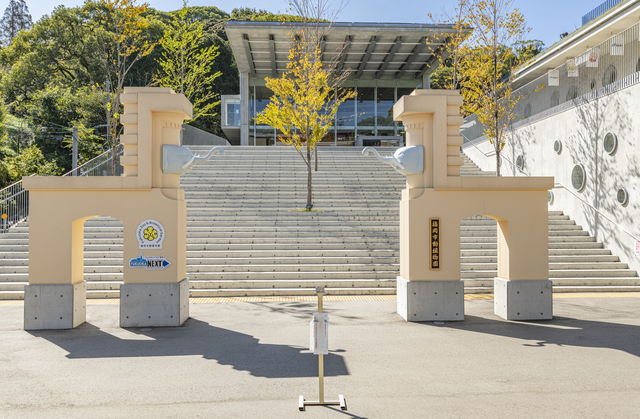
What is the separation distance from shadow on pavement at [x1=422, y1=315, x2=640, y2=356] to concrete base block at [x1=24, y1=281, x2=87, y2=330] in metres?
7.20

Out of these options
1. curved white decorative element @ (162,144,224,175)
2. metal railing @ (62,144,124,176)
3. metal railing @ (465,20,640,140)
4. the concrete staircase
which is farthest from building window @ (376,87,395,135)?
curved white decorative element @ (162,144,224,175)

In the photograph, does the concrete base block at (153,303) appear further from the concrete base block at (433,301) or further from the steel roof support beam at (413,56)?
the steel roof support beam at (413,56)

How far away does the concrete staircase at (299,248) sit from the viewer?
1284 cm

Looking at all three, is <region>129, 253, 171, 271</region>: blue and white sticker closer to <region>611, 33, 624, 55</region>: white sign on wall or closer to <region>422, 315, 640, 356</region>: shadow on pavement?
<region>422, 315, 640, 356</region>: shadow on pavement

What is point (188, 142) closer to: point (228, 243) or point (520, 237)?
point (228, 243)

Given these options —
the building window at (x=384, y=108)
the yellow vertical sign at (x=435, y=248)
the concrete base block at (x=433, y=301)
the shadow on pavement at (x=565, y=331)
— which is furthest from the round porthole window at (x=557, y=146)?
the building window at (x=384, y=108)

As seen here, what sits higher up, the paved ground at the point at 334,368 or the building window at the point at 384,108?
the building window at the point at 384,108

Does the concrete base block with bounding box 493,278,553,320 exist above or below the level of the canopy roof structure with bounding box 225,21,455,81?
below

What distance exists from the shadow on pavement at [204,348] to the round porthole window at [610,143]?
42.0 ft

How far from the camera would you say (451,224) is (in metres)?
9.95

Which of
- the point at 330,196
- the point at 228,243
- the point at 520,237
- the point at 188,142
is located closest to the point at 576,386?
the point at 520,237

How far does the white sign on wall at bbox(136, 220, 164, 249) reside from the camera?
31.5 feet

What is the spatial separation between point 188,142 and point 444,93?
2449cm

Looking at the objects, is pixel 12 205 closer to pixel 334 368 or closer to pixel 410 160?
pixel 410 160
